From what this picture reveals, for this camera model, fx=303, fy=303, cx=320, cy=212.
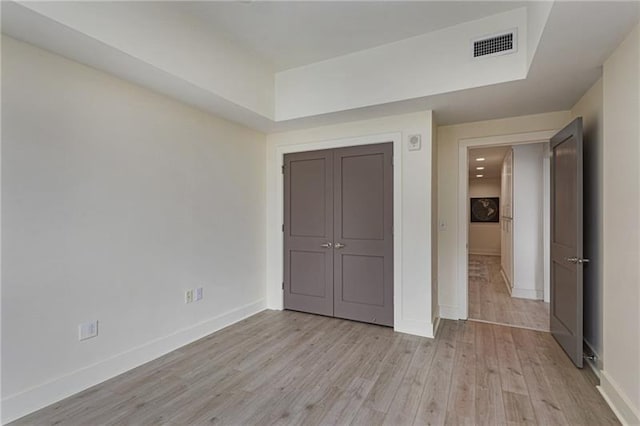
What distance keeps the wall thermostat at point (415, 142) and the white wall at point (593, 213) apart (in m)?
1.45

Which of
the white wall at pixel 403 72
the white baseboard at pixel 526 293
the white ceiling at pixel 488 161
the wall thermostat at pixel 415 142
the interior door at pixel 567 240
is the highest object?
the white wall at pixel 403 72

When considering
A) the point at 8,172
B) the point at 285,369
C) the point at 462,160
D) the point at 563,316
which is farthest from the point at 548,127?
the point at 8,172

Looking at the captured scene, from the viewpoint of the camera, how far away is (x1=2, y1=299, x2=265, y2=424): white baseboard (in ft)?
6.41

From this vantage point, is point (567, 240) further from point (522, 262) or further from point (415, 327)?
point (522, 262)

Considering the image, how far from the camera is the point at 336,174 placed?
12.5 ft

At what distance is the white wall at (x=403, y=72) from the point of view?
2.54m

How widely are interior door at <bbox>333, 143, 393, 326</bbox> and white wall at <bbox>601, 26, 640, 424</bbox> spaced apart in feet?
5.94

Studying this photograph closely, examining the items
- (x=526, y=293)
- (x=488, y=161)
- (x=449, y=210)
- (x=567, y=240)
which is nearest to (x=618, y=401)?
(x=567, y=240)

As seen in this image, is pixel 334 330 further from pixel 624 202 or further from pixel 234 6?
pixel 234 6

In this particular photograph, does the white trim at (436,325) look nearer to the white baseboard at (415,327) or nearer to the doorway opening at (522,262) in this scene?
the white baseboard at (415,327)

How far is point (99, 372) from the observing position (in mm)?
2379

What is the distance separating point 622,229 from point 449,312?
221 cm

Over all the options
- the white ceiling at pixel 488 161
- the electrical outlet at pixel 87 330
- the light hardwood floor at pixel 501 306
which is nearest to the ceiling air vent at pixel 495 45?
the light hardwood floor at pixel 501 306

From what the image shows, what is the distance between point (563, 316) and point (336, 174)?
8.99 feet
